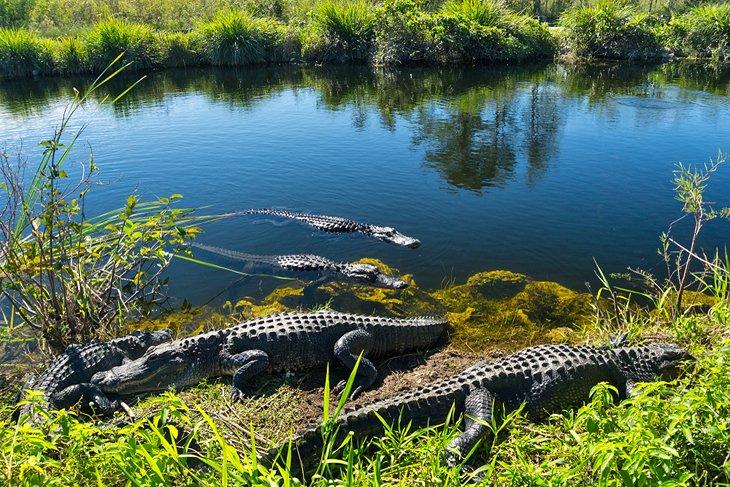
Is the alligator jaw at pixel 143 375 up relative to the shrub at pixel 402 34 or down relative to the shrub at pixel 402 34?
down

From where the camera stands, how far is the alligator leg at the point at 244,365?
437 cm

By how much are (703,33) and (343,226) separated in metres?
25.2

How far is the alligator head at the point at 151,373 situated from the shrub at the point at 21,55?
2619 centimetres

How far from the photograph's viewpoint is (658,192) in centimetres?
927

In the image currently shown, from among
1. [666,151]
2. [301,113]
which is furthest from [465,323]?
[301,113]

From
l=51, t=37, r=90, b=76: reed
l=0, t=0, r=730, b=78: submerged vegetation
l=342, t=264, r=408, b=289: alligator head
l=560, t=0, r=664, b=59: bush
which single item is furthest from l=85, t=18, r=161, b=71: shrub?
l=342, t=264, r=408, b=289: alligator head

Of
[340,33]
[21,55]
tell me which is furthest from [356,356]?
[21,55]

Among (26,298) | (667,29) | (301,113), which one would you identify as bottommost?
(26,298)

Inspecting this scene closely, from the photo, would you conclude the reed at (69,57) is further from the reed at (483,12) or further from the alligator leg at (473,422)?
the alligator leg at (473,422)

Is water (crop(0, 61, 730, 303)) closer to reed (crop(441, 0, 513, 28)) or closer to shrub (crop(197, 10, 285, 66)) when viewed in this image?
reed (crop(441, 0, 513, 28))

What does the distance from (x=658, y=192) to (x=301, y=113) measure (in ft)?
36.5

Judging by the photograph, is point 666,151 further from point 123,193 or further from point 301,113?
point 123,193

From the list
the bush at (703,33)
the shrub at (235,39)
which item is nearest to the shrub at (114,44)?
the shrub at (235,39)

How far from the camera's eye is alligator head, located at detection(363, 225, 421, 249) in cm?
797
